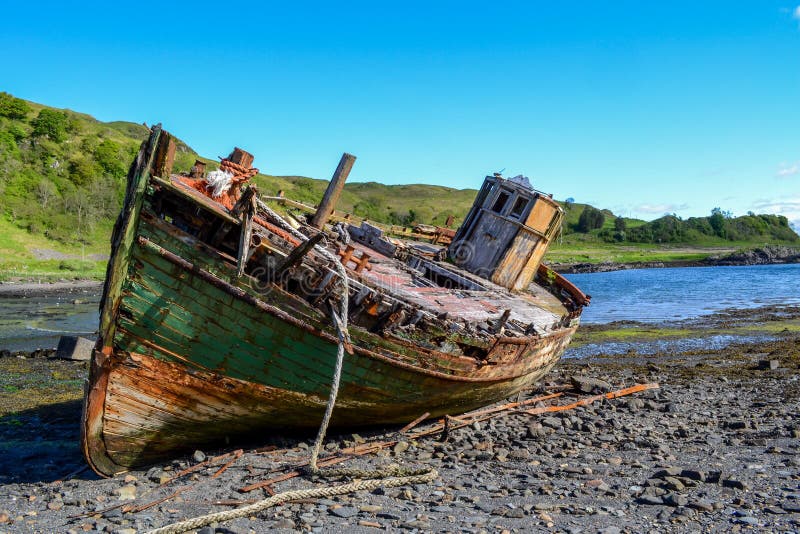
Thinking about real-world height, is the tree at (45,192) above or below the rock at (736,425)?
below

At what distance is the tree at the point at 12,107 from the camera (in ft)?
215

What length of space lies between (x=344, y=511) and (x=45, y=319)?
2355 centimetres

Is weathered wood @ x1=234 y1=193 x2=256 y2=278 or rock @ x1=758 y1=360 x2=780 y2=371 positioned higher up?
rock @ x1=758 y1=360 x2=780 y2=371

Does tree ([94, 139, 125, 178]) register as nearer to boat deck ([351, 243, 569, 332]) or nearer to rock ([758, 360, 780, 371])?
boat deck ([351, 243, 569, 332])

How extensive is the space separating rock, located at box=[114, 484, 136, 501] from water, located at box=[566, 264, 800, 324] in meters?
26.4

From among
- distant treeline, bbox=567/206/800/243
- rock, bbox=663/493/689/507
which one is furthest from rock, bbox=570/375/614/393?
distant treeline, bbox=567/206/800/243

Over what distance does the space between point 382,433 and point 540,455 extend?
2820mm

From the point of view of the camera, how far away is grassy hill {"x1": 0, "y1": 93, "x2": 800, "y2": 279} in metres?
43.8

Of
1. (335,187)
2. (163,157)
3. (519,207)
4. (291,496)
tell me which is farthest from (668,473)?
(519,207)

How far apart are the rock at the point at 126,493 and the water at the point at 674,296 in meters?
26.4

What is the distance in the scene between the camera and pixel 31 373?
15320 millimetres

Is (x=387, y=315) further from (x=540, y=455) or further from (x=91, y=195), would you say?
(x=91, y=195)

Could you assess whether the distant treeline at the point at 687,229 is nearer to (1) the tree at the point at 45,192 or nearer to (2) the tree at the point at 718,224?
(2) the tree at the point at 718,224

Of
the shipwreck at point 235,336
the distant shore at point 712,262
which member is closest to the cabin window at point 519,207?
the shipwreck at point 235,336
